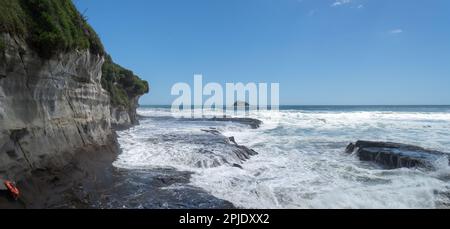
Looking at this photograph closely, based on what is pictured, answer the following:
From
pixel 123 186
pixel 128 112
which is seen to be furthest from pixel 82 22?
pixel 128 112

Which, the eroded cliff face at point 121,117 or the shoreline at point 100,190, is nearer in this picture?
the shoreline at point 100,190

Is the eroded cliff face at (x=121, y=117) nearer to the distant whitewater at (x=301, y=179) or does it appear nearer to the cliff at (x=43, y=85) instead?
the distant whitewater at (x=301, y=179)

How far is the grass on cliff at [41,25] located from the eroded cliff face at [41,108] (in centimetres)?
29

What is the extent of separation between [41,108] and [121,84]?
1041 inches

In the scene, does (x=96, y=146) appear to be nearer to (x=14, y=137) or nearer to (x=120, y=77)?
(x=14, y=137)

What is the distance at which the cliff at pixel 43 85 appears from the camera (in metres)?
7.68

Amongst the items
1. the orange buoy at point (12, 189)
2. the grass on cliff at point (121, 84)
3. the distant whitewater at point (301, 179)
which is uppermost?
the grass on cliff at point (121, 84)

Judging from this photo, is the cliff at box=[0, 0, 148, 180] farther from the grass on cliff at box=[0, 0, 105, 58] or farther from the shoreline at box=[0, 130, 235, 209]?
the shoreline at box=[0, 130, 235, 209]

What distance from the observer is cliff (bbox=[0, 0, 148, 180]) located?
25.2 feet

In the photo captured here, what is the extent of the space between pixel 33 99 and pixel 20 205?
10.7ft

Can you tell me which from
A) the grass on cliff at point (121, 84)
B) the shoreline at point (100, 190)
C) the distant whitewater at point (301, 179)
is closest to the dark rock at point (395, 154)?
the distant whitewater at point (301, 179)

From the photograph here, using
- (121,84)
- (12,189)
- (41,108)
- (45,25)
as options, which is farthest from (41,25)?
(121,84)

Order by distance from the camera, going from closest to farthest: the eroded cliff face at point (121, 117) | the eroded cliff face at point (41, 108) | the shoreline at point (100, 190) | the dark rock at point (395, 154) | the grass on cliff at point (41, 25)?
the eroded cliff face at point (41, 108)
the shoreline at point (100, 190)
the grass on cliff at point (41, 25)
the dark rock at point (395, 154)
the eroded cliff face at point (121, 117)

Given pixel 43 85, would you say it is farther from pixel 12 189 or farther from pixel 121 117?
pixel 121 117
